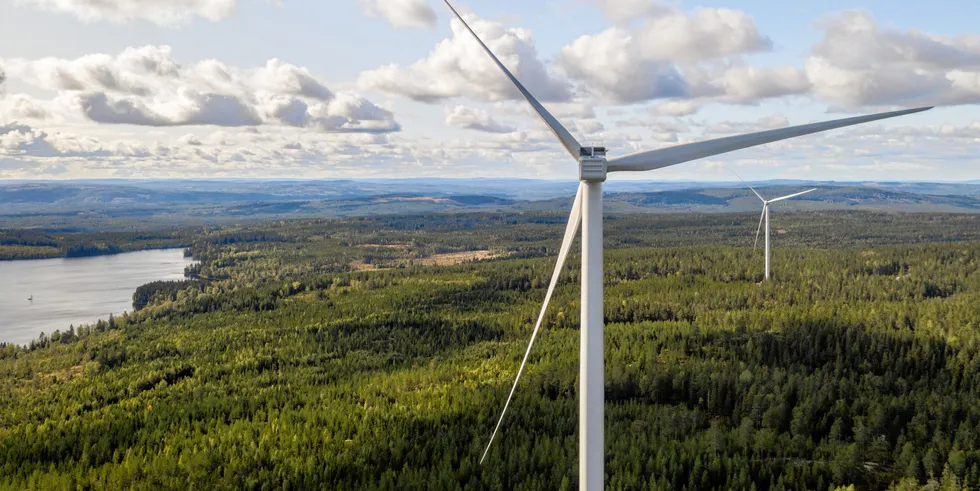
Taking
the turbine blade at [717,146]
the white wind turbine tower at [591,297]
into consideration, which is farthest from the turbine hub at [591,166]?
the turbine blade at [717,146]

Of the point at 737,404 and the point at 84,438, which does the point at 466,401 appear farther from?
the point at 84,438

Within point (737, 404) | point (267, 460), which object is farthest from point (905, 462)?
point (267, 460)

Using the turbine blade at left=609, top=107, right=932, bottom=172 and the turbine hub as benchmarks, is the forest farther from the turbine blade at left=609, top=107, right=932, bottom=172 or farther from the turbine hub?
the turbine hub

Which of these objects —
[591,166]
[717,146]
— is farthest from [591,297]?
[717,146]

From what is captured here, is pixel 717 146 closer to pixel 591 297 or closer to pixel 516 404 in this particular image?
pixel 591 297

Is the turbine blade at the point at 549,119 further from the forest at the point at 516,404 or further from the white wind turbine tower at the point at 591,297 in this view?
the forest at the point at 516,404
